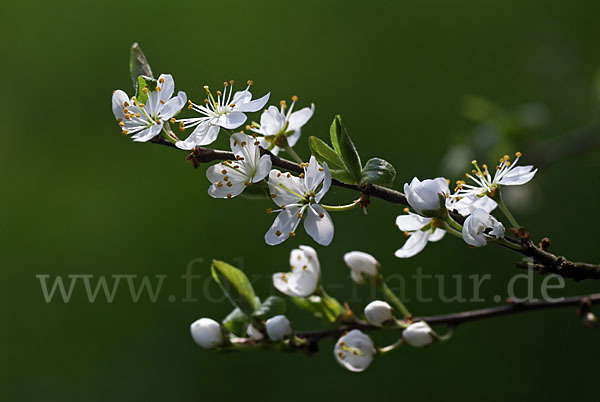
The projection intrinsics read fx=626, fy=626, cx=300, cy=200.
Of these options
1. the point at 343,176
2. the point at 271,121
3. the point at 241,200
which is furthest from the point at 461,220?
the point at 241,200

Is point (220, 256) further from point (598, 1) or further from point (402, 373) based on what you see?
point (598, 1)

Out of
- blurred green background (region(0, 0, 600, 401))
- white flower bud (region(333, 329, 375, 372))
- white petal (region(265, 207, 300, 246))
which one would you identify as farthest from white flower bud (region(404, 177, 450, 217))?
blurred green background (region(0, 0, 600, 401))

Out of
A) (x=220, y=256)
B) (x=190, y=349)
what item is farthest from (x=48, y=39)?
(x=190, y=349)

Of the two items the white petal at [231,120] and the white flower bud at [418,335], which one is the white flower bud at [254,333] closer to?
the white flower bud at [418,335]

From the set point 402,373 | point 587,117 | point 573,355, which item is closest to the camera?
point 587,117

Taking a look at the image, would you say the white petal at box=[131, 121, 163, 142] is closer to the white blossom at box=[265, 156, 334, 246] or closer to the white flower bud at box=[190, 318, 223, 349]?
the white blossom at box=[265, 156, 334, 246]
